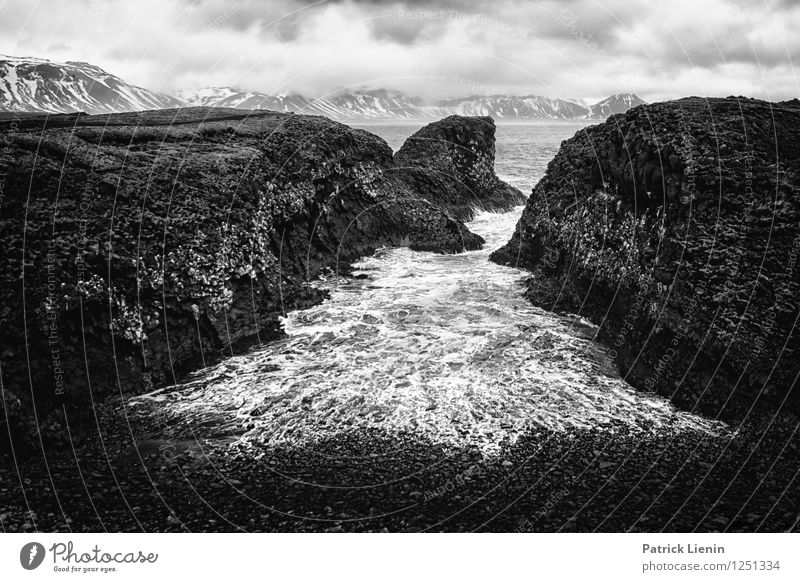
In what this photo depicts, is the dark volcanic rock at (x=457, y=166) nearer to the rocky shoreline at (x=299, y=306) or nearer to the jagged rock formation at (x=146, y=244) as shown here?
the jagged rock formation at (x=146, y=244)

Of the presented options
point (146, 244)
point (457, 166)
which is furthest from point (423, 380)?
point (457, 166)

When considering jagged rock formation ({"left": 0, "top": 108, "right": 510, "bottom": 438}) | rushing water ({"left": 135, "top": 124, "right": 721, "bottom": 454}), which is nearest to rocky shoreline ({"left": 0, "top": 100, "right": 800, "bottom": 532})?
jagged rock formation ({"left": 0, "top": 108, "right": 510, "bottom": 438})

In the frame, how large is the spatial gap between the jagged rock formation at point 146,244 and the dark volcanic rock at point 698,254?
14.4m

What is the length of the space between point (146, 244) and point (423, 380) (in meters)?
11.7

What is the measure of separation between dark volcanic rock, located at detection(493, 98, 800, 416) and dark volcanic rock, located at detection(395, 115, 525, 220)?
2346cm

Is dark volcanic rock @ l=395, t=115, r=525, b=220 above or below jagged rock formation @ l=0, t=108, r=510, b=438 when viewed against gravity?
above

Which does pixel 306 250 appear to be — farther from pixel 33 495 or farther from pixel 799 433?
pixel 799 433

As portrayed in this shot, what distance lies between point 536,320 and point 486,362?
18.4ft

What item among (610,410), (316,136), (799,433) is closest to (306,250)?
(316,136)

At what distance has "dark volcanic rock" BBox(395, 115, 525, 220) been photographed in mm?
48000

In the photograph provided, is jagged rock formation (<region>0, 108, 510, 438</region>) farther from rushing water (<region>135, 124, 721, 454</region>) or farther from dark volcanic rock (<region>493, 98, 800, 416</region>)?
dark volcanic rock (<region>493, 98, 800, 416</region>)

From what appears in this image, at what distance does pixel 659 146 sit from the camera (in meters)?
20.1

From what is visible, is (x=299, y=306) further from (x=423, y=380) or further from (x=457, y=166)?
(x=457, y=166)

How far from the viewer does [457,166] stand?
52.7m
